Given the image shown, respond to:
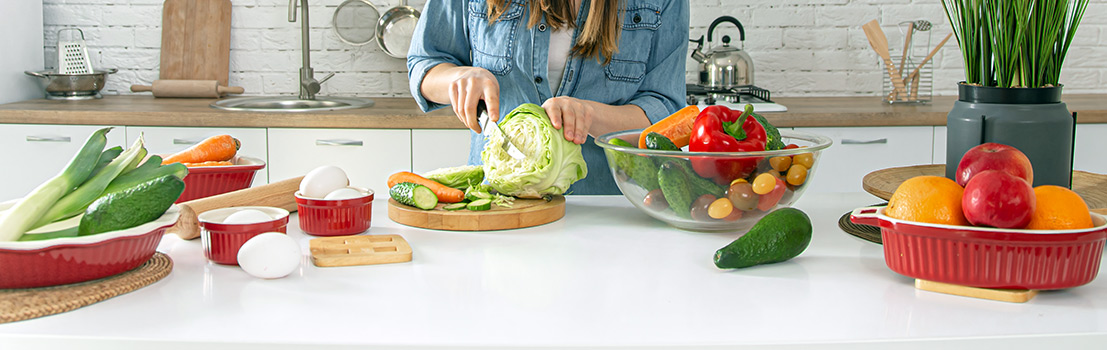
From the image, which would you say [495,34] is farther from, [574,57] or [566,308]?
[566,308]

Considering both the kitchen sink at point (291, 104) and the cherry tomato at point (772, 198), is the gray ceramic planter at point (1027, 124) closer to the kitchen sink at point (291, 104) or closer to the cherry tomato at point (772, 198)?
the cherry tomato at point (772, 198)

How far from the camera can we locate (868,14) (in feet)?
11.2

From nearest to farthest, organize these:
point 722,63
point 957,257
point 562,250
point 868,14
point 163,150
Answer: point 957,257, point 562,250, point 163,150, point 722,63, point 868,14

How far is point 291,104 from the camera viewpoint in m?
3.17

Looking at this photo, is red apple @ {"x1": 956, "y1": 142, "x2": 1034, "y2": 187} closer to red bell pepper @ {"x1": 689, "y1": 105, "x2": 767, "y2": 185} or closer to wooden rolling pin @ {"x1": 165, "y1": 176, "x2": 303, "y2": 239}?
red bell pepper @ {"x1": 689, "y1": 105, "x2": 767, "y2": 185}

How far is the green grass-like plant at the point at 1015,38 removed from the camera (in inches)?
44.1

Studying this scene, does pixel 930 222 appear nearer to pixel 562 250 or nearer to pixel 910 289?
pixel 910 289

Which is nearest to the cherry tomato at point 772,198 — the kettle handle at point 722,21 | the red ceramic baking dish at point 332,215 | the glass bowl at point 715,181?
the glass bowl at point 715,181

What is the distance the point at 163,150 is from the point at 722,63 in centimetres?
192

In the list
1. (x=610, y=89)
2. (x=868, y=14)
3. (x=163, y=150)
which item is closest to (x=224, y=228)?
(x=610, y=89)

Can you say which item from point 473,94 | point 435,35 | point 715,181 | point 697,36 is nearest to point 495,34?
point 435,35

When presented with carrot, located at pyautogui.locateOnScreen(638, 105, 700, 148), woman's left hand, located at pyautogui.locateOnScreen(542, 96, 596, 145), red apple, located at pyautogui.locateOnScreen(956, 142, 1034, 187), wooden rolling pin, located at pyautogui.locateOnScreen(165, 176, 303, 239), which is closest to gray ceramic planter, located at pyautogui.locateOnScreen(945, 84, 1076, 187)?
red apple, located at pyautogui.locateOnScreen(956, 142, 1034, 187)

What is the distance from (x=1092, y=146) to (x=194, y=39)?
10.7 ft

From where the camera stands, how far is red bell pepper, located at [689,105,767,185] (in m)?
1.20
